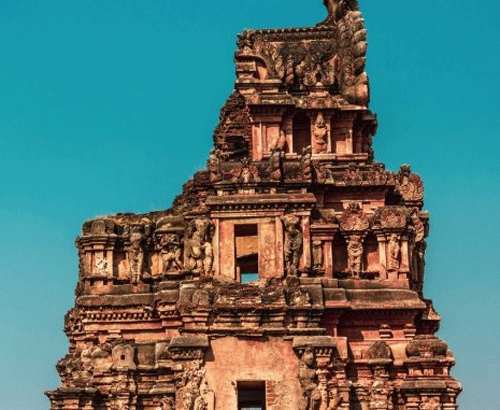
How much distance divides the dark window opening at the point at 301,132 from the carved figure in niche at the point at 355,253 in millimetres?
4674

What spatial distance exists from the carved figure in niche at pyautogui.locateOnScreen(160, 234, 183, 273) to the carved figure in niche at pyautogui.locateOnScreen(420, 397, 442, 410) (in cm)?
721

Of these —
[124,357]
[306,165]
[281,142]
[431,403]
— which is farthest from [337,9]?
[431,403]

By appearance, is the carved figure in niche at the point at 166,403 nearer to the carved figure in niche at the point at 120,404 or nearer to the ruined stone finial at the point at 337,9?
the carved figure in niche at the point at 120,404

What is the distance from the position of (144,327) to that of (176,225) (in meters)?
2.79

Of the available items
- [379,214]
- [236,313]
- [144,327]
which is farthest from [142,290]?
[379,214]

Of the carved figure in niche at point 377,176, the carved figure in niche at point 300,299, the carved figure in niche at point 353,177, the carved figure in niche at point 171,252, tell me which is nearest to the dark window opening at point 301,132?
the carved figure in niche at point 353,177

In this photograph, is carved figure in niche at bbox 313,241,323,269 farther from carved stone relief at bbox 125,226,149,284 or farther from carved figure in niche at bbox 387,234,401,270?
carved stone relief at bbox 125,226,149,284

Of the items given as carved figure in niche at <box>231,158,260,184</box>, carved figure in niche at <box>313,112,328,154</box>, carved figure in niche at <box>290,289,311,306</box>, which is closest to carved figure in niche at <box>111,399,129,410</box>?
carved figure in niche at <box>290,289,311,306</box>

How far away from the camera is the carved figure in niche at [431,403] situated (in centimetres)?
3769

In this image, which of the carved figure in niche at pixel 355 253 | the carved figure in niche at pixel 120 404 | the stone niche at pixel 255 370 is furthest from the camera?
the carved figure in niche at pixel 355 253

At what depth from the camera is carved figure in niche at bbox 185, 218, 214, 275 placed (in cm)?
3894

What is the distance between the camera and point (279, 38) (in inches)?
1784

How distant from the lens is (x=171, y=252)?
4028 cm

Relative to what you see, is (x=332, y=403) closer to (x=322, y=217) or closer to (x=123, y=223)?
(x=322, y=217)
